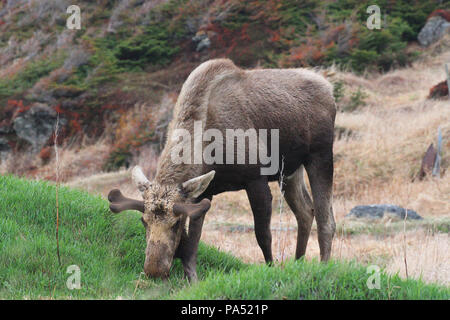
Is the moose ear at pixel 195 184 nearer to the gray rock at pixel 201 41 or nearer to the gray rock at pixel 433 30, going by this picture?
the gray rock at pixel 201 41

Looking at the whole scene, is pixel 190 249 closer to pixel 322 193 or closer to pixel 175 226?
pixel 175 226

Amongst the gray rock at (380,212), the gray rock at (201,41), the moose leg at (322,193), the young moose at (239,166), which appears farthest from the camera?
the gray rock at (201,41)

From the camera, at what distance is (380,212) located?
13.3 metres

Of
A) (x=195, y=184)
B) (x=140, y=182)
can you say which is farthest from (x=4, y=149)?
(x=195, y=184)

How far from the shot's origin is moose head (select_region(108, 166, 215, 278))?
5.22 metres

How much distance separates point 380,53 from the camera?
→ 100ft

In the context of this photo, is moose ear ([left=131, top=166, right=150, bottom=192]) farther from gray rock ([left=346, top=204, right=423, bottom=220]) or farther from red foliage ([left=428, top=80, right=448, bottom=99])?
red foliage ([left=428, top=80, right=448, bottom=99])

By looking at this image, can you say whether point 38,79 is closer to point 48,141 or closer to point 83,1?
point 48,141

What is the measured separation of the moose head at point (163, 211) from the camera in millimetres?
5219

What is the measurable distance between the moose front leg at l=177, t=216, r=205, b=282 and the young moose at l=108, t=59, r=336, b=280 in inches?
0.4

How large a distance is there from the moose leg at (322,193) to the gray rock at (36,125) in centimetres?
1919

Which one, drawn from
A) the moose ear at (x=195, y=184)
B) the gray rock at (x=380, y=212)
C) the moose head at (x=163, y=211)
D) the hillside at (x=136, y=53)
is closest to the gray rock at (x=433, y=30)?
the hillside at (x=136, y=53)

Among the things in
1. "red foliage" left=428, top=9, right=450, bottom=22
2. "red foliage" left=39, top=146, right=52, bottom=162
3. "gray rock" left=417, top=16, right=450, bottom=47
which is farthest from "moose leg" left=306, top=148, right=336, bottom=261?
"red foliage" left=428, top=9, right=450, bottom=22

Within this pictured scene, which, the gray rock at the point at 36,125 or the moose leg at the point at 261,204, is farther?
the gray rock at the point at 36,125
